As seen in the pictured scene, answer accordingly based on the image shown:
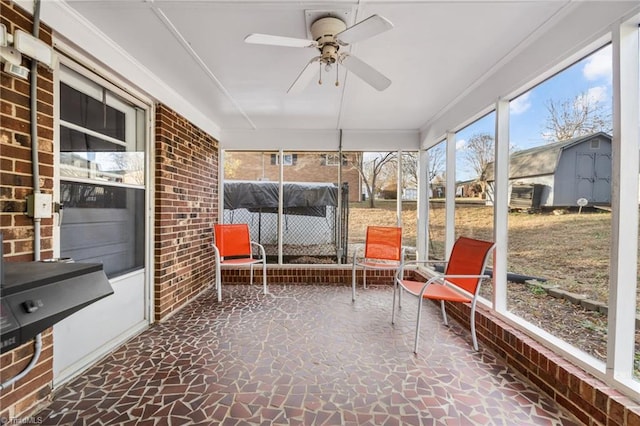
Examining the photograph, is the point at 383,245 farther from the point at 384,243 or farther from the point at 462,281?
the point at 462,281

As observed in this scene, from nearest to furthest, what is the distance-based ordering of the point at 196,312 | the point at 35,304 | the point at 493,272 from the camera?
the point at 35,304
the point at 493,272
the point at 196,312

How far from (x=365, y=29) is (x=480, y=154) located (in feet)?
6.79

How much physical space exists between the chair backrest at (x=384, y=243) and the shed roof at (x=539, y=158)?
1569mm

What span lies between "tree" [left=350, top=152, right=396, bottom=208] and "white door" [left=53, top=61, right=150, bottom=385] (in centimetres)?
304

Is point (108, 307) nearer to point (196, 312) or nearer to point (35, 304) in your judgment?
point (196, 312)

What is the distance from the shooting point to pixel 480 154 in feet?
9.59

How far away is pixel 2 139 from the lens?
1.40 m

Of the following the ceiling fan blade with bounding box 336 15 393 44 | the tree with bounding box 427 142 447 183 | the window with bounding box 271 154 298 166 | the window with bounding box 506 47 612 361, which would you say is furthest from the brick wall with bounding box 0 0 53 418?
the tree with bounding box 427 142 447 183

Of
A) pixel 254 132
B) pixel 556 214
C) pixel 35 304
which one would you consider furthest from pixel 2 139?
pixel 556 214

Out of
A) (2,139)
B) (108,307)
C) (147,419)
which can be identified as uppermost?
(2,139)

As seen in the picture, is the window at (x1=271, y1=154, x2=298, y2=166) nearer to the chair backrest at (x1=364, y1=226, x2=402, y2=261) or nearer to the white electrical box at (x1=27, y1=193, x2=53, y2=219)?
the chair backrest at (x1=364, y1=226, x2=402, y2=261)

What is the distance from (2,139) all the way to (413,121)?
3973 millimetres

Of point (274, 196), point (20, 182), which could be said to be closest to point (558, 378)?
point (20, 182)

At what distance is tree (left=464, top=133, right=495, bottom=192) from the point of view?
9.03ft
